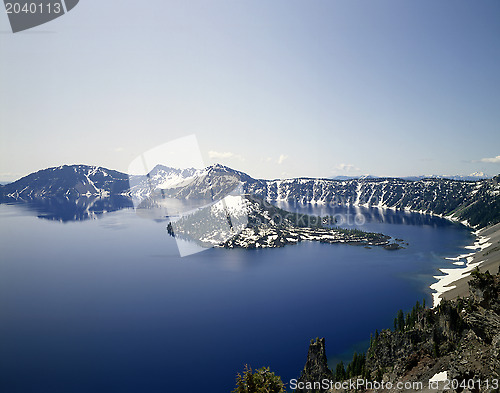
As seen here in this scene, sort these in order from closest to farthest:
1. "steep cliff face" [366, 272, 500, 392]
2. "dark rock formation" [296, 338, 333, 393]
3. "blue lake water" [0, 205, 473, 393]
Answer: "steep cliff face" [366, 272, 500, 392]
"dark rock formation" [296, 338, 333, 393]
"blue lake water" [0, 205, 473, 393]

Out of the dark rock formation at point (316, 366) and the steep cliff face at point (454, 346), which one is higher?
the steep cliff face at point (454, 346)

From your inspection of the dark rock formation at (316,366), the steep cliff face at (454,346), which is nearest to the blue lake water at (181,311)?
the dark rock formation at (316,366)

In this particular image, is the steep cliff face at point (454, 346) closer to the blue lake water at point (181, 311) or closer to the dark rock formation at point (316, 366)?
the dark rock formation at point (316, 366)

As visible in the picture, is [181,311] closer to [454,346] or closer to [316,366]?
[316,366]

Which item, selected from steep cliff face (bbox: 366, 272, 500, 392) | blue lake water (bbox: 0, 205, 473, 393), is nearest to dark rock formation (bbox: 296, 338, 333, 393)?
steep cliff face (bbox: 366, 272, 500, 392)

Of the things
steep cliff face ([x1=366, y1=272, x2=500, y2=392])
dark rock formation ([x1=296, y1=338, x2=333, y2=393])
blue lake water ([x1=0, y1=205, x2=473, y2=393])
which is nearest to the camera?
steep cliff face ([x1=366, y1=272, x2=500, y2=392])

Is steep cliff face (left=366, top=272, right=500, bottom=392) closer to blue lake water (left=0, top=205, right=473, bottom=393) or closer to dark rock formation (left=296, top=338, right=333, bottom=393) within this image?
dark rock formation (left=296, top=338, right=333, bottom=393)

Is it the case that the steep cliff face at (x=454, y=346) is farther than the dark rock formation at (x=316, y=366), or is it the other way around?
the dark rock formation at (x=316, y=366)
